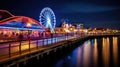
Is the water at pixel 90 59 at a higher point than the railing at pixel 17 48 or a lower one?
lower

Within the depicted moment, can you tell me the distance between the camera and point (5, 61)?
16641mm

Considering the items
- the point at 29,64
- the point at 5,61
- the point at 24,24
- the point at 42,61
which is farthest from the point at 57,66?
the point at 24,24

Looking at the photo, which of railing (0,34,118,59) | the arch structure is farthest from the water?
the arch structure

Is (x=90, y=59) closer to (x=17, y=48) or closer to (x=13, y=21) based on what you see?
(x=17, y=48)

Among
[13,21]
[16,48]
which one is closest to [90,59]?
[16,48]

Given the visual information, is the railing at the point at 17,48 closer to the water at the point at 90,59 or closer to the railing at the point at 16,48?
the railing at the point at 16,48

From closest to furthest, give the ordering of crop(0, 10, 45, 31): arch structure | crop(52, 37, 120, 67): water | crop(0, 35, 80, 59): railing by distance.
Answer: crop(0, 35, 80, 59): railing < crop(52, 37, 120, 67): water < crop(0, 10, 45, 31): arch structure

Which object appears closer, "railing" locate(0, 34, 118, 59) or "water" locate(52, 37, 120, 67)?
"railing" locate(0, 34, 118, 59)

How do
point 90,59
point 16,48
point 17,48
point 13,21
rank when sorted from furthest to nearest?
1. point 13,21
2. point 90,59
3. point 17,48
4. point 16,48

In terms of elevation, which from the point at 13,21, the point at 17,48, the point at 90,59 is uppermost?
the point at 13,21

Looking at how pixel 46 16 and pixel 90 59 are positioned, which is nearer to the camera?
pixel 90 59

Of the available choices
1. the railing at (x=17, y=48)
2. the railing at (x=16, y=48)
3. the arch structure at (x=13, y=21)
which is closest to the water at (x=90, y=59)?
the railing at (x=17, y=48)

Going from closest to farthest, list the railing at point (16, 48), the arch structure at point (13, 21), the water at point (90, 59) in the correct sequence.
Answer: the railing at point (16, 48), the water at point (90, 59), the arch structure at point (13, 21)

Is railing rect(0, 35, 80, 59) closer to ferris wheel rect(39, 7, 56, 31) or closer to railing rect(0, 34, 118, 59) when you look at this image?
railing rect(0, 34, 118, 59)
